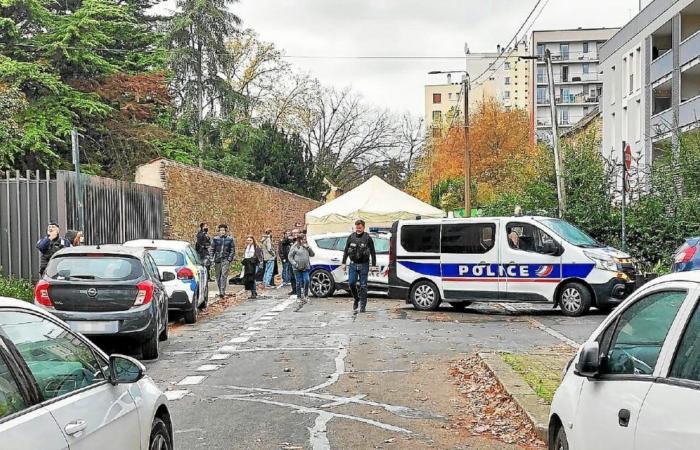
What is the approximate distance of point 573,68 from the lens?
106 meters

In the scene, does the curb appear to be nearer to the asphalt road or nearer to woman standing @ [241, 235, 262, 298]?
the asphalt road

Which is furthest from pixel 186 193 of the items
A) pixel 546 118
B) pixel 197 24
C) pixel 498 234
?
pixel 546 118

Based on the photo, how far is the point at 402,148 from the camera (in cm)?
8175

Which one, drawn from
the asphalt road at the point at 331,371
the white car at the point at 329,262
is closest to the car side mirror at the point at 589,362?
the asphalt road at the point at 331,371

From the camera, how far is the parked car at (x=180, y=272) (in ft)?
55.6

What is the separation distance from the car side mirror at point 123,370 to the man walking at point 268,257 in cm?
2262

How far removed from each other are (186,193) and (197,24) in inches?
872

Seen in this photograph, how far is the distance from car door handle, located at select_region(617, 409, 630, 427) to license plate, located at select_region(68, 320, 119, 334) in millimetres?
8776

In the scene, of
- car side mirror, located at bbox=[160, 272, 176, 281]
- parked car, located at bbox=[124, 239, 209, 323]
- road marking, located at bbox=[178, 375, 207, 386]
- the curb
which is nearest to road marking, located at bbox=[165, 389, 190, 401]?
road marking, located at bbox=[178, 375, 207, 386]

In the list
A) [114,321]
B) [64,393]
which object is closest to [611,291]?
[114,321]

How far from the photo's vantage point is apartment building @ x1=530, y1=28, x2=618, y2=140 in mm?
104188

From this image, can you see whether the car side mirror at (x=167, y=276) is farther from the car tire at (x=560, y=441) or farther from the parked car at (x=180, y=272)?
the car tire at (x=560, y=441)

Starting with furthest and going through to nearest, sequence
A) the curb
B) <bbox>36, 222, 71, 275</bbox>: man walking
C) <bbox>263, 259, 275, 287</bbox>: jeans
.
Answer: <bbox>263, 259, 275, 287</bbox>: jeans → <bbox>36, 222, 71, 275</bbox>: man walking → the curb

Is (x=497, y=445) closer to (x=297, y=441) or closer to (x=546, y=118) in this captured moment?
(x=297, y=441)
